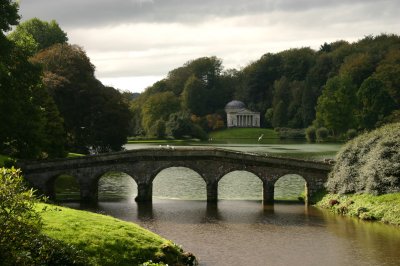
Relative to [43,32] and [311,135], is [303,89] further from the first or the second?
[43,32]

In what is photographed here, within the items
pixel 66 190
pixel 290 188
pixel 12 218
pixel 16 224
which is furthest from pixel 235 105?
pixel 12 218

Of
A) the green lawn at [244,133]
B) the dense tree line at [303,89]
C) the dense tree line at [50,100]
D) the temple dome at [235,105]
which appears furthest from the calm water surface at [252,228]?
the temple dome at [235,105]

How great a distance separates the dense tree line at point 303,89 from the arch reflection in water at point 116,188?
211 feet

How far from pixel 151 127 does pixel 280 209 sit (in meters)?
112

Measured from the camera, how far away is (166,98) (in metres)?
173

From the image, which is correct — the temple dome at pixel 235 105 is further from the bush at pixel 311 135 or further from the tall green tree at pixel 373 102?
the tall green tree at pixel 373 102

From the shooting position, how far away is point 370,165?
155 ft

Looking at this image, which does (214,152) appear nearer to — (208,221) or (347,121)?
(208,221)

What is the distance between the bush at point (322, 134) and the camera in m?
137

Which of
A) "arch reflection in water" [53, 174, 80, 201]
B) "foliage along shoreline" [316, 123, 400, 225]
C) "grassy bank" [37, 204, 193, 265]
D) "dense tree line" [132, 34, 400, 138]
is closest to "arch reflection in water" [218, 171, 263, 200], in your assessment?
"foliage along shoreline" [316, 123, 400, 225]

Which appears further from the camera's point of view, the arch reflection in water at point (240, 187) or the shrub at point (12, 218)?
the arch reflection in water at point (240, 187)

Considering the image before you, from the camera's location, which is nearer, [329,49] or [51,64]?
[51,64]

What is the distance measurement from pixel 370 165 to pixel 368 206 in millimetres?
3616

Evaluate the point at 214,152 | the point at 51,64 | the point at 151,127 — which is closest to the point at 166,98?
the point at 151,127
